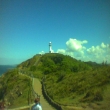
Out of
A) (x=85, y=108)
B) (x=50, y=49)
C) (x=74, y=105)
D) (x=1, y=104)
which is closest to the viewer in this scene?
(x=1, y=104)

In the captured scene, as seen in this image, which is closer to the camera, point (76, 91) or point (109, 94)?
point (109, 94)

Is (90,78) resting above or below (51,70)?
below

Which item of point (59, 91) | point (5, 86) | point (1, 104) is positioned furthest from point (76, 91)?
point (5, 86)

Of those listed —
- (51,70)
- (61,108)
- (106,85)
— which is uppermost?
(51,70)

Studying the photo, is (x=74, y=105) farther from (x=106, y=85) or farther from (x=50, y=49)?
(x=50, y=49)

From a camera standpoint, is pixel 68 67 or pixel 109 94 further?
pixel 68 67

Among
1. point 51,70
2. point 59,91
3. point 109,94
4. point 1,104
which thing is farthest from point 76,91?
point 51,70

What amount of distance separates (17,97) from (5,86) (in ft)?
21.2

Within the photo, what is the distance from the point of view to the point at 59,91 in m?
16.8

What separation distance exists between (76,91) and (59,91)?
1.69 metres

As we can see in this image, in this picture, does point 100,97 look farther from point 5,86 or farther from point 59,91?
point 5,86

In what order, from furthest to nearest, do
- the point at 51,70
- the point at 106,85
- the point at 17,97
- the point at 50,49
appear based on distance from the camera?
1. the point at 50,49
2. the point at 51,70
3. the point at 17,97
4. the point at 106,85

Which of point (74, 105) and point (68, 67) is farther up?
point (68, 67)

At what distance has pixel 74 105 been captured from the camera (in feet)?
39.5
